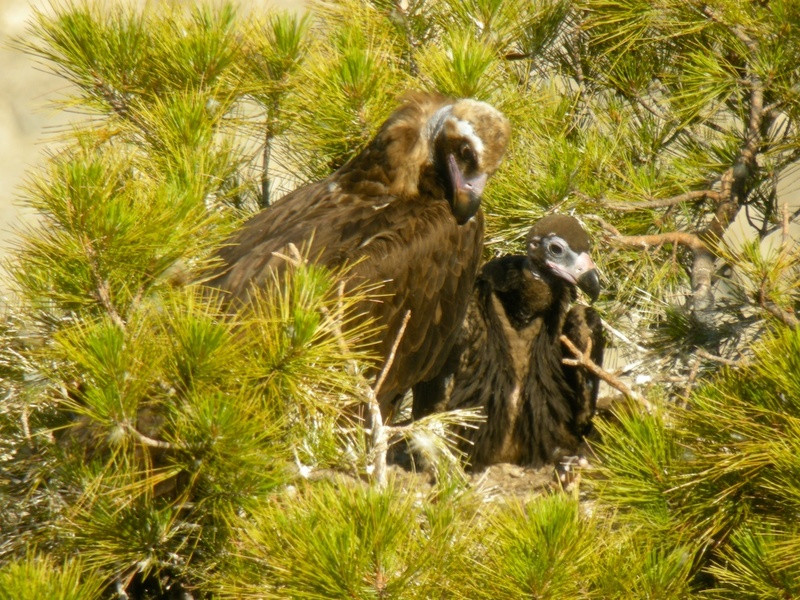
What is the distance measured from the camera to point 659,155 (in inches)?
138

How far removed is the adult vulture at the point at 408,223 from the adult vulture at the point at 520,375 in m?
0.16

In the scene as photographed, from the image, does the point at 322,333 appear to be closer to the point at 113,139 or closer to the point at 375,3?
the point at 113,139

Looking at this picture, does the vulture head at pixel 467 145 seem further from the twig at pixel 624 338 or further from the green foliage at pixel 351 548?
the green foliage at pixel 351 548

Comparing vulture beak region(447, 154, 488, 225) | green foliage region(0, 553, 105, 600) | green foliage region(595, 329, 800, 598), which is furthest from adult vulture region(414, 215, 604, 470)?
green foliage region(0, 553, 105, 600)

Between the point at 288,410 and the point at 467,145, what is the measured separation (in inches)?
58.4

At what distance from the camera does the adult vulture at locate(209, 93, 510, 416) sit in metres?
3.28

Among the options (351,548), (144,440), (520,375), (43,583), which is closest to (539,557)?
(351,548)

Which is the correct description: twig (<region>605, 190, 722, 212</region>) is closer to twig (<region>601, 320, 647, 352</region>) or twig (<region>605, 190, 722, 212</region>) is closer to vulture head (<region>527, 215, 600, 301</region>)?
vulture head (<region>527, 215, 600, 301</region>)

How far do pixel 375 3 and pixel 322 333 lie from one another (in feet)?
6.49

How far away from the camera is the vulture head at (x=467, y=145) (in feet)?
11.0

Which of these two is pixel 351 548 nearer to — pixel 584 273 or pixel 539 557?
pixel 539 557

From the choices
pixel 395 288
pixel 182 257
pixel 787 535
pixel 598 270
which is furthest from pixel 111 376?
pixel 598 270

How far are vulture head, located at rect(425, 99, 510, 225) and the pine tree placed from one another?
0.55 ft

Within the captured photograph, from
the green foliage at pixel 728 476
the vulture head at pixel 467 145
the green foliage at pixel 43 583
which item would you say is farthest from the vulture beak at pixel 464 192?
the green foliage at pixel 43 583
